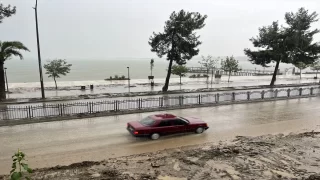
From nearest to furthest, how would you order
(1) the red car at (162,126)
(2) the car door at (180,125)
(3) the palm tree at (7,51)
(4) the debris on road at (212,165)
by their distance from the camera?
(4) the debris on road at (212,165), (1) the red car at (162,126), (2) the car door at (180,125), (3) the palm tree at (7,51)

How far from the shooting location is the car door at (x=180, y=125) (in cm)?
1412

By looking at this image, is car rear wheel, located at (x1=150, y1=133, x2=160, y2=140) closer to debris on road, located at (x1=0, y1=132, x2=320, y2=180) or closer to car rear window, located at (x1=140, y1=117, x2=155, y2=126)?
car rear window, located at (x1=140, y1=117, x2=155, y2=126)

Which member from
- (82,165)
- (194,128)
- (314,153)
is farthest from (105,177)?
(314,153)

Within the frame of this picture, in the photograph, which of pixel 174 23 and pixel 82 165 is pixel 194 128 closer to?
pixel 82 165

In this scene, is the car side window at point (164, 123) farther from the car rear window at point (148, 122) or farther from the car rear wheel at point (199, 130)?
the car rear wheel at point (199, 130)

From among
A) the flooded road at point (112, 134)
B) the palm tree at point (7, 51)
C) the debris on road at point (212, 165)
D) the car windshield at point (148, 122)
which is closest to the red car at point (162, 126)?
the car windshield at point (148, 122)

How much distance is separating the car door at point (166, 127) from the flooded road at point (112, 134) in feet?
1.27

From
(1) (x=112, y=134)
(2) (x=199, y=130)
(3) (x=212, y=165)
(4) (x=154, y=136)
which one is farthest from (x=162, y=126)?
(3) (x=212, y=165)

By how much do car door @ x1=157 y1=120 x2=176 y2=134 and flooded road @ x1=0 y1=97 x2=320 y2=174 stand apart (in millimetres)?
386

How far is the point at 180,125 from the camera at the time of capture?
14219 mm

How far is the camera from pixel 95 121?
1684cm

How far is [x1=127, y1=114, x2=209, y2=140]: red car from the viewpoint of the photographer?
43.8 feet

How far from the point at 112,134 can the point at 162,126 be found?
2767 mm

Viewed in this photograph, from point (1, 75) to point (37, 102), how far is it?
13.9 feet
